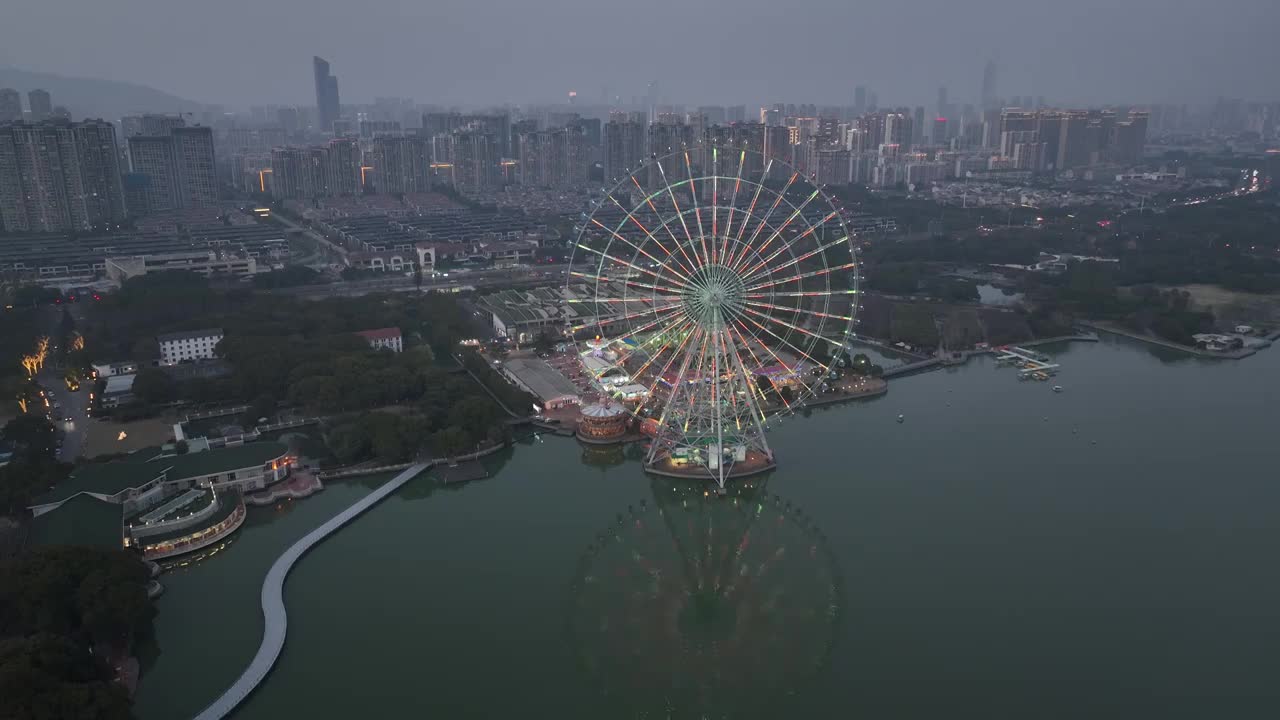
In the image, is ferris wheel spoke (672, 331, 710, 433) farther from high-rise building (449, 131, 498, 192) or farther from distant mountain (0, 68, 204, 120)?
distant mountain (0, 68, 204, 120)

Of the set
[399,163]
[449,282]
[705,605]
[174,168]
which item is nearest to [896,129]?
[399,163]

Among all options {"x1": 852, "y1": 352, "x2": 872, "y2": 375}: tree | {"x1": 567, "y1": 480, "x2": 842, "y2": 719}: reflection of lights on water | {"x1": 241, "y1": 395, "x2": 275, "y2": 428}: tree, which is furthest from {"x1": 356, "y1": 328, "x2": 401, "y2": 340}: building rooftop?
{"x1": 852, "y1": 352, "x2": 872, "y2": 375}: tree

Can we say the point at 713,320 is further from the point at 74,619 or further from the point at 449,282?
the point at 449,282

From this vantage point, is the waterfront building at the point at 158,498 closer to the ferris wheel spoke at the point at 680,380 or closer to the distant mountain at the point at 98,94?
the ferris wheel spoke at the point at 680,380

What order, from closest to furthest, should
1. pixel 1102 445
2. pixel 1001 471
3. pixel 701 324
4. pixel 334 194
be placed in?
pixel 701 324, pixel 1001 471, pixel 1102 445, pixel 334 194

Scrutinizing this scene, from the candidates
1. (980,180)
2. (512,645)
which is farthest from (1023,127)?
(512,645)

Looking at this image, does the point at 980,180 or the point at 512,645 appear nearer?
the point at 512,645

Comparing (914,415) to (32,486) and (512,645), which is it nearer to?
(512,645)
